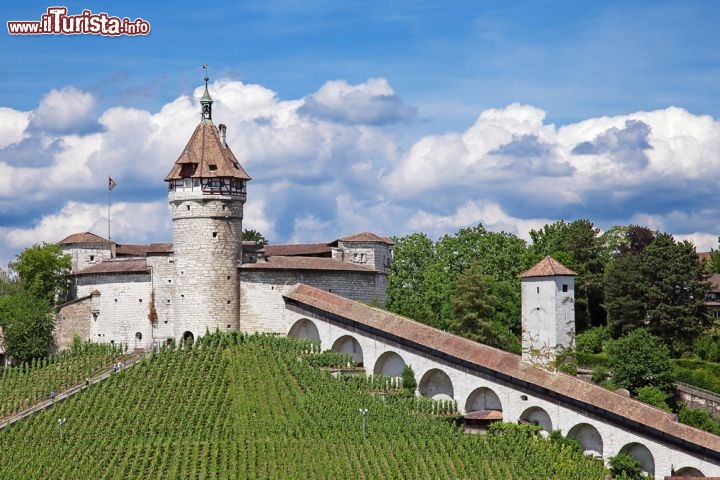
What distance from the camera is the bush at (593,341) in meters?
76.3

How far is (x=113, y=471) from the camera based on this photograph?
2117 inches

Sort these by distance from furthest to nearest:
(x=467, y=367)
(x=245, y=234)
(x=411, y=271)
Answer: (x=245, y=234), (x=411, y=271), (x=467, y=367)

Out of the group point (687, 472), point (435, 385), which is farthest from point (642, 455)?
point (435, 385)

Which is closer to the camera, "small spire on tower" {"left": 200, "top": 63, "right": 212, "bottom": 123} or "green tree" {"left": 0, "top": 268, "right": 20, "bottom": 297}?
"small spire on tower" {"left": 200, "top": 63, "right": 212, "bottom": 123}

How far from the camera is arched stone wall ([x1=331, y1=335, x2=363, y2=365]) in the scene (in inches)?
2744

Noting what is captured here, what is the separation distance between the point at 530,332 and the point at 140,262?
24.9 meters

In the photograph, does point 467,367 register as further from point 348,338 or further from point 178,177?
point 178,177

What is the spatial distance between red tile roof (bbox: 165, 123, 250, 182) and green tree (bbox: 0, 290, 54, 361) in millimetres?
12240

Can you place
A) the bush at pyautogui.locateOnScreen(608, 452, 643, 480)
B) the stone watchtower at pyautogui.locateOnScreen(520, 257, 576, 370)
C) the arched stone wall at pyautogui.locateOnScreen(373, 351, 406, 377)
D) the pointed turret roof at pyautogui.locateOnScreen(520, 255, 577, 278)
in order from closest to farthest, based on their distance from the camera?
1. the bush at pyautogui.locateOnScreen(608, 452, 643, 480)
2. the stone watchtower at pyautogui.locateOnScreen(520, 257, 576, 370)
3. the pointed turret roof at pyautogui.locateOnScreen(520, 255, 577, 278)
4. the arched stone wall at pyautogui.locateOnScreen(373, 351, 406, 377)

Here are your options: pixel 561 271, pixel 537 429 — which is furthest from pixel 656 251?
pixel 537 429

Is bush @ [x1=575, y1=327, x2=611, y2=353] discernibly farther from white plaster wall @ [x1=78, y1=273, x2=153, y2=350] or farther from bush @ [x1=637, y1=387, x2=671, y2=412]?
white plaster wall @ [x1=78, y1=273, x2=153, y2=350]

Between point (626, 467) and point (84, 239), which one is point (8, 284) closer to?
point (84, 239)

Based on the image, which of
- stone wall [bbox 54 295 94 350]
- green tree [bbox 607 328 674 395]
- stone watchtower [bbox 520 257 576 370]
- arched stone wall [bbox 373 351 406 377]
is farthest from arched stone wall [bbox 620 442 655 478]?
stone wall [bbox 54 295 94 350]

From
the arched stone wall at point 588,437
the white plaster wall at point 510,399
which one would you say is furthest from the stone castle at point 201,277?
the arched stone wall at point 588,437
